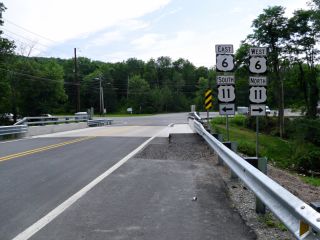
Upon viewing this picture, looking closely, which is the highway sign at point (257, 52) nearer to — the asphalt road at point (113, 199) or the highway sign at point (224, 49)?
the highway sign at point (224, 49)

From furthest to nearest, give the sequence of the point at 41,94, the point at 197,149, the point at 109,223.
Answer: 1. the point at 41,94
2. the point at 197,149
3. the point at 109,223

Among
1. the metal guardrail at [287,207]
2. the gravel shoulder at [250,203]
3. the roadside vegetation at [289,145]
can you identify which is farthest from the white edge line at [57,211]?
the roadside vegetation at [289,145]

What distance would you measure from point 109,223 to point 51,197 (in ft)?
6.50

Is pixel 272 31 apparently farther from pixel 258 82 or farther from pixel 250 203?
pixel 250 203

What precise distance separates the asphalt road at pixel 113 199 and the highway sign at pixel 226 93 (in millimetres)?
2588

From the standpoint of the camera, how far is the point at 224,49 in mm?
14078

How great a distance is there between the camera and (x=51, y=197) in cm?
741

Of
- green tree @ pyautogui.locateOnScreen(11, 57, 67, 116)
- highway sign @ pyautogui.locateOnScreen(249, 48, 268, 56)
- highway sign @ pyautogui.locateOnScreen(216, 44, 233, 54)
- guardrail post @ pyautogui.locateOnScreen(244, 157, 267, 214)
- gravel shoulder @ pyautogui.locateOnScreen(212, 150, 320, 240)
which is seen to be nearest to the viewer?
gravel shoulder @ pyautogui.locateOnScreen(212, 150, 320, 240)

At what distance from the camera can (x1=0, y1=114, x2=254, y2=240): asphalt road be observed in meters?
5.51

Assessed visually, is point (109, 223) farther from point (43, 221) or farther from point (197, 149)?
point (197, 149)

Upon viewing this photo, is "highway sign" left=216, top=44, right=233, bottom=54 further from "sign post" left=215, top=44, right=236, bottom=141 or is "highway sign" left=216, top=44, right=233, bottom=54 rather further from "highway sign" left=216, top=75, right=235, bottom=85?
"highway sign" left=216, top=75, right=235, bottom=85

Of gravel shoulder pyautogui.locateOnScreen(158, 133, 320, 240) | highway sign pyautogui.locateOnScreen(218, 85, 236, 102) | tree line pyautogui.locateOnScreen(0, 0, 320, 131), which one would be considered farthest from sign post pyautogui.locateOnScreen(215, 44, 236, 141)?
tree line pyautogui.locateOnScreen(0, 0, 320, 131)

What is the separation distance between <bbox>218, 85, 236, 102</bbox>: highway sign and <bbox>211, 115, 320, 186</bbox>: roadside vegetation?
3259mm

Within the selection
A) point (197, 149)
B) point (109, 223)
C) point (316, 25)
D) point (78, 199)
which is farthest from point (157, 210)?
point (316, 25)
